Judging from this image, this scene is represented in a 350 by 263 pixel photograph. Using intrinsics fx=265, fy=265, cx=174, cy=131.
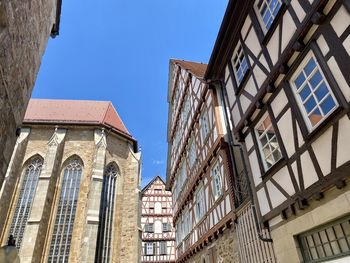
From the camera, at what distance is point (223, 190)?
811cm

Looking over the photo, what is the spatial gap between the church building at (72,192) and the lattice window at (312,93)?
16.1 metres

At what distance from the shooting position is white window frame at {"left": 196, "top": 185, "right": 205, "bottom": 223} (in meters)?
10.1

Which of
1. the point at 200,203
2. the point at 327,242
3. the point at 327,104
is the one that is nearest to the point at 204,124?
the point at 200,203

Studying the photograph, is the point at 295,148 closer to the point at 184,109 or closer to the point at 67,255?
the point at 184,109

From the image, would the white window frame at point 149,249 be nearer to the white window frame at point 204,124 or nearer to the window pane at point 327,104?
the white window frame at point 204,124

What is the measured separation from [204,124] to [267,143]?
4.87 metres

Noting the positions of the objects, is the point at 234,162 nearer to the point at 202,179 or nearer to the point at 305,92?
the point at 202,179

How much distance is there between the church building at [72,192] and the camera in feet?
57.5

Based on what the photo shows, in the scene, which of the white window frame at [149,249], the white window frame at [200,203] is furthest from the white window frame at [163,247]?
the white window frame at [200,203]

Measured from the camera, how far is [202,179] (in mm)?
10289

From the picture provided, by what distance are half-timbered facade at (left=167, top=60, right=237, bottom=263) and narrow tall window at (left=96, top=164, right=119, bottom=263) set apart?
20.3 ft

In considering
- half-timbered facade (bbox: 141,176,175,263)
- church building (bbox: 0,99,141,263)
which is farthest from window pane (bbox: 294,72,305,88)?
half-timbered facade (bbox: 141,176,175,263)

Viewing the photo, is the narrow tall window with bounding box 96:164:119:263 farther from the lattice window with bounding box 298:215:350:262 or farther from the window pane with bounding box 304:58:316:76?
the window pane with bounding box 304:58:316:76

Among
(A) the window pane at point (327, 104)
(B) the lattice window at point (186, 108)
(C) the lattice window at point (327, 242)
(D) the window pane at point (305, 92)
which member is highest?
(B) the lattice window at point (186, 108)
